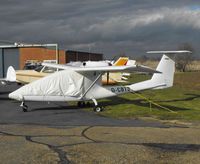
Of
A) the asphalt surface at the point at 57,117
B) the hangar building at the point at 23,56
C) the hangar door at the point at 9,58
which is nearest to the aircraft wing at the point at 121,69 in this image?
the asphalt surface at the point at 57,117

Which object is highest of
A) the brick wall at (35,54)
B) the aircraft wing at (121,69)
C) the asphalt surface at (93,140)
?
the brick wall at (35,54)

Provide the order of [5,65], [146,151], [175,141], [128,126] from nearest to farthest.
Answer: [146,151] → [175,141] → [128,126] → [5,65]

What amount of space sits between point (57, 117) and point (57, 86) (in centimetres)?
323

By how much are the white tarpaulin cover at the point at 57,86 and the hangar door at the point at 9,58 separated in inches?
2126

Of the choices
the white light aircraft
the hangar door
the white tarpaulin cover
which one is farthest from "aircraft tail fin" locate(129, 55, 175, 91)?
the hangar door

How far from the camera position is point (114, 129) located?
42.7 feet

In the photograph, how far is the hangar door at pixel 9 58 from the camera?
73.6m

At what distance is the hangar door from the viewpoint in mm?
73625

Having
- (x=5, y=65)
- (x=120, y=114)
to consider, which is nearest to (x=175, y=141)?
(x=120, y=114)

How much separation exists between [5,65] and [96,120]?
197 ft

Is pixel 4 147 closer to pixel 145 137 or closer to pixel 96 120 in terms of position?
pixel 145 137

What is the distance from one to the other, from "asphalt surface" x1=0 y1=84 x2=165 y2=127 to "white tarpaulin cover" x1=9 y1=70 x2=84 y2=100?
76cm

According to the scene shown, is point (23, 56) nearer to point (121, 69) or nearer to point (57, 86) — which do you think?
point (57, 86)

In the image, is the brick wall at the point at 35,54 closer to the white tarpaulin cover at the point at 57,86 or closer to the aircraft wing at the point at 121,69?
the white tarpaulin cover at the point at 57,86
